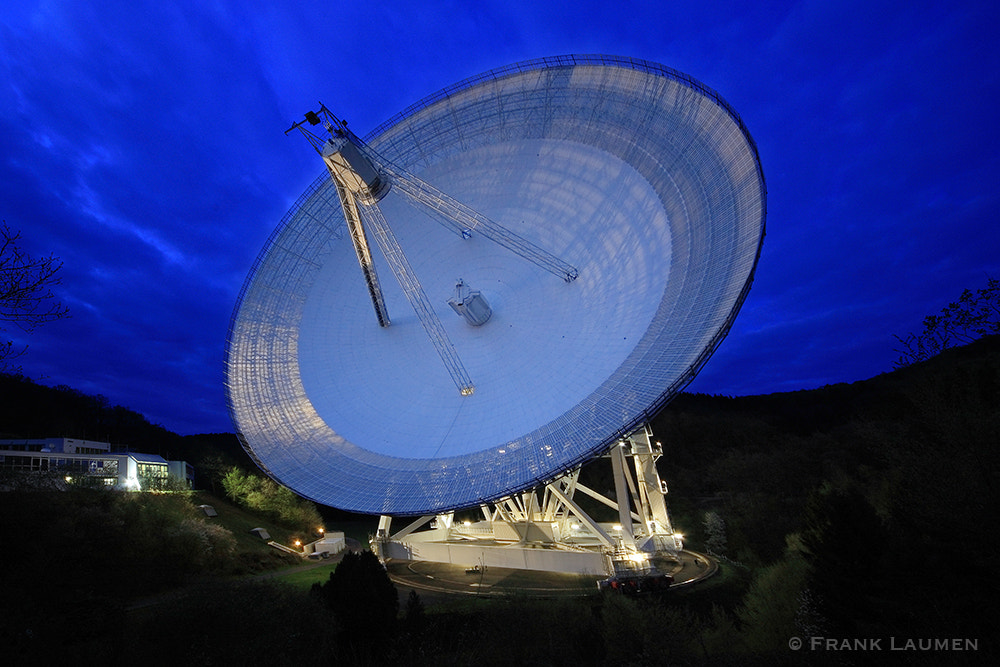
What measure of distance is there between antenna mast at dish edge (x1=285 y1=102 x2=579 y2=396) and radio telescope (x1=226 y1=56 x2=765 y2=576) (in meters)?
0.08

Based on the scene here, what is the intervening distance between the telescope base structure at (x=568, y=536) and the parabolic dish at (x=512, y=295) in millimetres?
2869

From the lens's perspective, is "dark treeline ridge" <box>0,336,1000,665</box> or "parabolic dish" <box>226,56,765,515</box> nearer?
"dark treeline ridge" <box>0,336,1000,665</box>

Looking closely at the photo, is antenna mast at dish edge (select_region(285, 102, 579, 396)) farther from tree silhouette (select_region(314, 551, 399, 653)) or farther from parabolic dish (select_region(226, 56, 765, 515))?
tree silhouette (select_region(314, 551, 399, 653))

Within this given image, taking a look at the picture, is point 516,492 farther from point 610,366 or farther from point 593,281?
point 593,281

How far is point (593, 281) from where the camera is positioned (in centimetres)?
1675

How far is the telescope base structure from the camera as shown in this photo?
53.9 ft

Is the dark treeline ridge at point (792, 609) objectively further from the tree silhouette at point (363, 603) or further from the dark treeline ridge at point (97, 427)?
the dark treeline ridge at point (97, 427)

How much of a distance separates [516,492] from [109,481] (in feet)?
131

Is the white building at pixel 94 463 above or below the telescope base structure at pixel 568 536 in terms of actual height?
above

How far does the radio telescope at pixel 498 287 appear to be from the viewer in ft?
43.3

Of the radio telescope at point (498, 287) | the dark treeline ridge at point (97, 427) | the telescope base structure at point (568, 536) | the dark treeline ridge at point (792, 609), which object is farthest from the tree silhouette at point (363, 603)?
the dark treeline ridge at point (97, 427)

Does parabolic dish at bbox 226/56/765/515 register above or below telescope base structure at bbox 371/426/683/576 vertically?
above

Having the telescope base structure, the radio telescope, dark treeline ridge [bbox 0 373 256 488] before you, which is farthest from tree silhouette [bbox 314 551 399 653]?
dark treeline ridge [bbox 0 373 256 488]

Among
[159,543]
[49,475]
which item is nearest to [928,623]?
[159,543]
